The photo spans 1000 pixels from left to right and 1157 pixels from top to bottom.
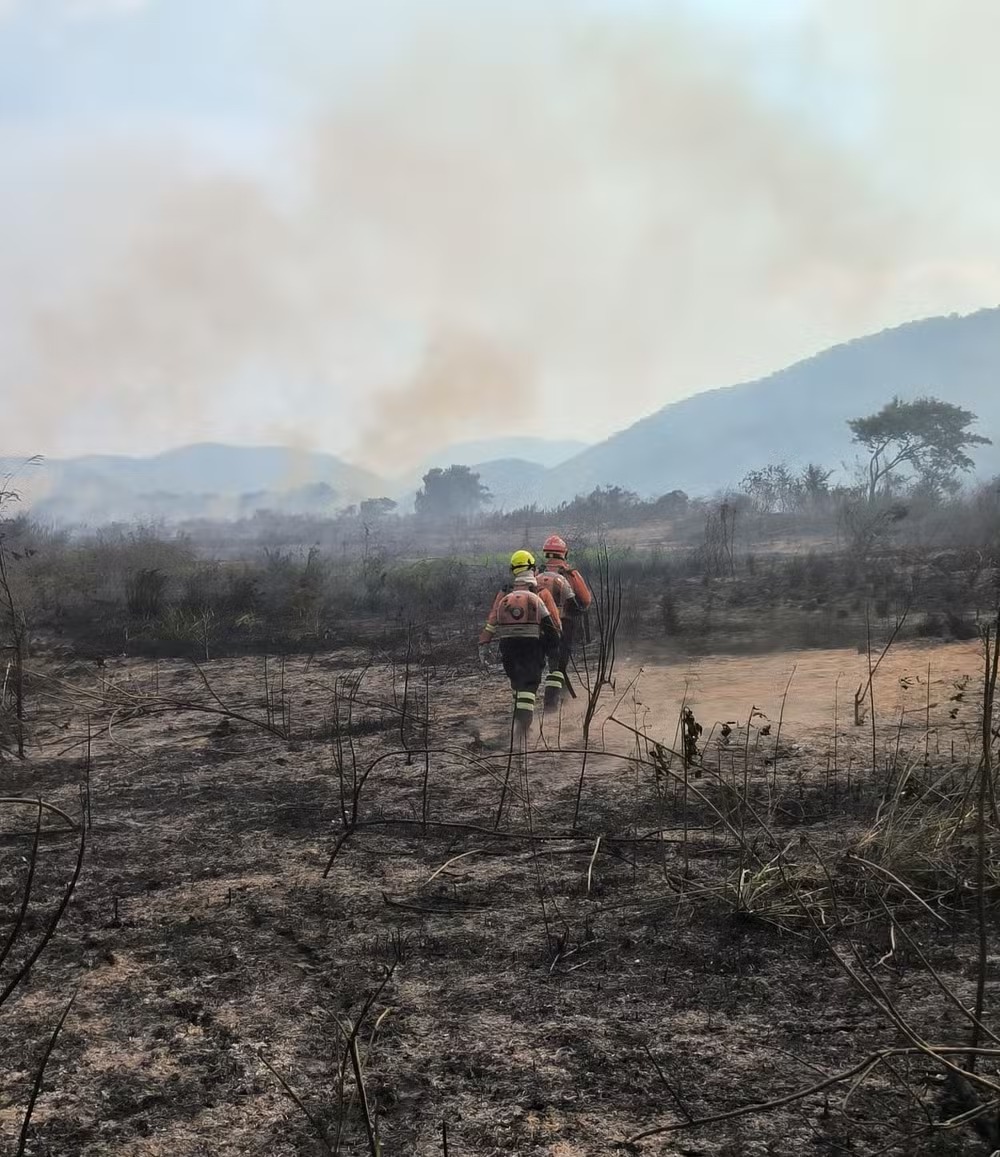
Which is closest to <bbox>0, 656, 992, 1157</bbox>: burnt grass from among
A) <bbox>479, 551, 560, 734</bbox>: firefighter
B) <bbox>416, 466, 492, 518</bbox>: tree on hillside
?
<bbox>479, 551, 560, 734</bbox>: firefighter

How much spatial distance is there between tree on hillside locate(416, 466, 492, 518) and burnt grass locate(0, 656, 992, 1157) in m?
83.8

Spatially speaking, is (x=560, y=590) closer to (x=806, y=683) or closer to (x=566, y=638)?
(x=566, y=638)

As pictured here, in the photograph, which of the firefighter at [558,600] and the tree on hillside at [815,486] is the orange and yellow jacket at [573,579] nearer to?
the firefighter at [558,600]

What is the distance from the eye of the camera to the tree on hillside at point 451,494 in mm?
89125

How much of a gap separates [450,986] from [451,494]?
8688 centimetres

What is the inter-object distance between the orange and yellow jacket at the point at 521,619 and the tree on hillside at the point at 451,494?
81.7m

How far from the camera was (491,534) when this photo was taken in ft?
154

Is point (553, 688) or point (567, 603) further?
point (553, 688)

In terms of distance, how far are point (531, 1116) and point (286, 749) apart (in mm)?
5390

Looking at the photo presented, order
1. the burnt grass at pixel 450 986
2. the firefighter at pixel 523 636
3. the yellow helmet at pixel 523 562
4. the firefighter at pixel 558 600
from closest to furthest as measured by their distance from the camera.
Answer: the burnt grass at pixel 450 986 < the firefighter at pixel 523 636 < the yellow helmet at pixel 523 562 < the firefighter at pixel 558 600

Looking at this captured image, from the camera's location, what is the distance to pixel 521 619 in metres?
7.11

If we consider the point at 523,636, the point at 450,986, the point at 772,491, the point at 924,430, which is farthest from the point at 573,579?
the point at 924,430

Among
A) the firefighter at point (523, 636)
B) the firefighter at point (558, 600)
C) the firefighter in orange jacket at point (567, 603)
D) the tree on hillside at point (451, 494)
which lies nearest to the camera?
the firefighter at point (523, 636)

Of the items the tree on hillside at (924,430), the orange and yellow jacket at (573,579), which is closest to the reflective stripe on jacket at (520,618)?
the orange and yellow jacket at (573,579)
